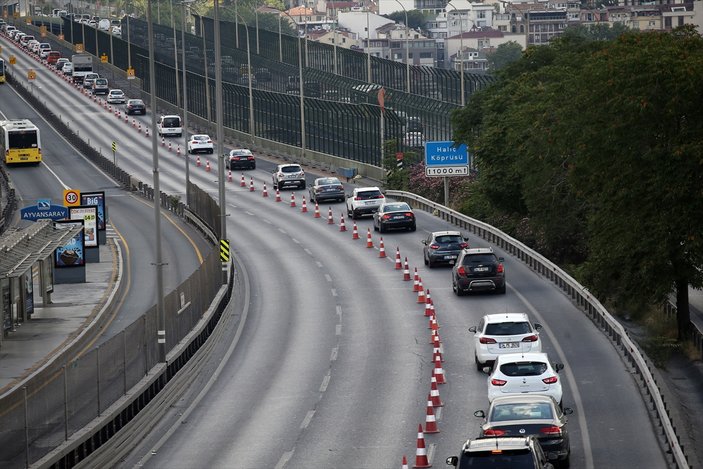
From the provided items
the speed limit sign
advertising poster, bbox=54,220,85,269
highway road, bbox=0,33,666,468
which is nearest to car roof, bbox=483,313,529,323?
highway road, bbox=0,33,666,468

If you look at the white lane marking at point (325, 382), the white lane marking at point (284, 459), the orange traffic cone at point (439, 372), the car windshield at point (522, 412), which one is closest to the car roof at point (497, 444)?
the car windshield at point (522, 412)

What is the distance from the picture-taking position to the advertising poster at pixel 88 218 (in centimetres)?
6575

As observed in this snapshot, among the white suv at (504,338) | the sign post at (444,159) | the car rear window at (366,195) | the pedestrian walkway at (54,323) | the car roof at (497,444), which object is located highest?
the sign post at (444,159)

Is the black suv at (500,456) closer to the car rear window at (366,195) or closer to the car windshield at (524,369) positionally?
the car windshield at (524,369)

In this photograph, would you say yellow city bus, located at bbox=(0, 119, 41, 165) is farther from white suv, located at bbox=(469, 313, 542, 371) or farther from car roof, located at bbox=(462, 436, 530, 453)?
car roof, located at bbox=(462, 436, 530, 453)

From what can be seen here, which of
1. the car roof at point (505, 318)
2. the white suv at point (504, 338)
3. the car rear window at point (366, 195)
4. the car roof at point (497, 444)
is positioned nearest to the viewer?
the car roof at point (497, 444)

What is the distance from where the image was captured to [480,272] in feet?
160

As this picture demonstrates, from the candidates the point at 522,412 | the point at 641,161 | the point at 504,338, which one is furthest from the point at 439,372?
the point at 641,161

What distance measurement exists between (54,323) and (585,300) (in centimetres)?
1768

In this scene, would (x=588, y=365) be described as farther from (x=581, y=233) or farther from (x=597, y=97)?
(x=581, y=233)

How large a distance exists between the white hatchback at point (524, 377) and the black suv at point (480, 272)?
16.0 meters

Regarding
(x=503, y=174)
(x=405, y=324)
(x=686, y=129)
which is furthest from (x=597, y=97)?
(x=503, y=174)

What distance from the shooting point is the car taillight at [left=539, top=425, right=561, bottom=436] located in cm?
2792

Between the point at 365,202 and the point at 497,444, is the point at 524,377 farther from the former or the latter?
the point at 365,202
